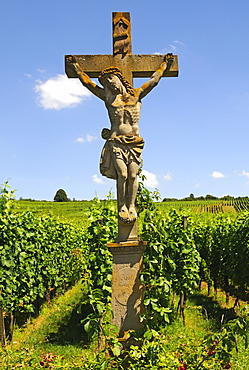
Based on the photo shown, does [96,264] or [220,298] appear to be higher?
[96,264]

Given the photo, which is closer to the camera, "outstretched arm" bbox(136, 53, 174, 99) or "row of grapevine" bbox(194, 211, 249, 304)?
"outstretched arm" bbox(136, 53, 174, 99)

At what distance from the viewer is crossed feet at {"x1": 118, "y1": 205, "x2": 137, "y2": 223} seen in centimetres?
361

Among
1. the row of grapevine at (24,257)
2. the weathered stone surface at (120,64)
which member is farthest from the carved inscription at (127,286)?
the weathered stone surface at (120,64)

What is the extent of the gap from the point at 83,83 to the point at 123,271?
7.17 ft

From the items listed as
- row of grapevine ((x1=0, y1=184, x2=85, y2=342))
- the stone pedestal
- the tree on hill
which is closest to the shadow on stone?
row of grapevine ((x1=0, y1=184, x2=85, y2=342))

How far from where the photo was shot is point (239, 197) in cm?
4775

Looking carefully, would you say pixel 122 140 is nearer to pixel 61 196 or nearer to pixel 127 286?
pixel 127 286

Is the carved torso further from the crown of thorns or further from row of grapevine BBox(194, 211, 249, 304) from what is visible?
row of grapevine BBox(194, 211, 249, 304)

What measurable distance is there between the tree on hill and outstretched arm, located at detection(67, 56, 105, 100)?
75363 millimetres

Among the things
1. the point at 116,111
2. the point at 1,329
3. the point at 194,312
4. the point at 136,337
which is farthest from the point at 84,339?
the point at 116,111

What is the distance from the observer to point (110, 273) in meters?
6.29

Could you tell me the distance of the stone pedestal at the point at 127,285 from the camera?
11.5ft

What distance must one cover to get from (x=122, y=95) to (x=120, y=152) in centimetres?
66

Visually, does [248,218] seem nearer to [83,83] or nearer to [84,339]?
[84,339]
